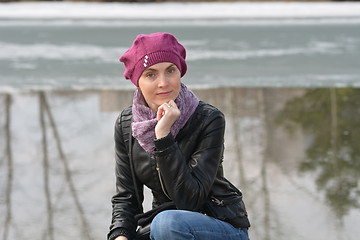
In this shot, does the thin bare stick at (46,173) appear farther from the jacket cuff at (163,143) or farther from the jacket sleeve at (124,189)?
the jacket cuff at (163,143)

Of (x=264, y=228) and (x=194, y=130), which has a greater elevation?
(x=194, y=130)

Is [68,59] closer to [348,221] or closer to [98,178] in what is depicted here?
[98,178]

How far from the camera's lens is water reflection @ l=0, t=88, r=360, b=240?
14.0 feet

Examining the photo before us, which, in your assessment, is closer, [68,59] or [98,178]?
[98,178]

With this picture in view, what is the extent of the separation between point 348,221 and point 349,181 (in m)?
0.68

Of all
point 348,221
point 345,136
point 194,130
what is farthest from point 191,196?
point 345,136

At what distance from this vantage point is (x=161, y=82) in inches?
108

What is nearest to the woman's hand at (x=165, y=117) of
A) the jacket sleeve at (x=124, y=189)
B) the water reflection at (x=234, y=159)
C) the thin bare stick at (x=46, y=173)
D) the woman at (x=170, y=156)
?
the woman at (x=170, y=156)

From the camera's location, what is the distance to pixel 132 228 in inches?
114

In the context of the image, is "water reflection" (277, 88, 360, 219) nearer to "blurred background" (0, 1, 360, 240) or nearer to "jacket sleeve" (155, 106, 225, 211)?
"blurred background" (0, 1, 360, 240)

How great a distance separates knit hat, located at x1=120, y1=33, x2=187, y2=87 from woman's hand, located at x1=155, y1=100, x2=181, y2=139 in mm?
151

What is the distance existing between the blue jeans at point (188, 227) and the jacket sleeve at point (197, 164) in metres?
0.05

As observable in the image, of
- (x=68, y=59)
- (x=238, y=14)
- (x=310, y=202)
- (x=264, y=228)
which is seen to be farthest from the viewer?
(x=238, y=14)

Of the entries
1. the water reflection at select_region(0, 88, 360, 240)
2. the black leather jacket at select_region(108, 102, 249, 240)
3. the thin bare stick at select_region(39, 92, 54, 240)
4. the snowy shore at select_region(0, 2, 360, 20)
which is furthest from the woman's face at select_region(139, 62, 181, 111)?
the snowy shore at select_region(0, 2, 360, 20)
